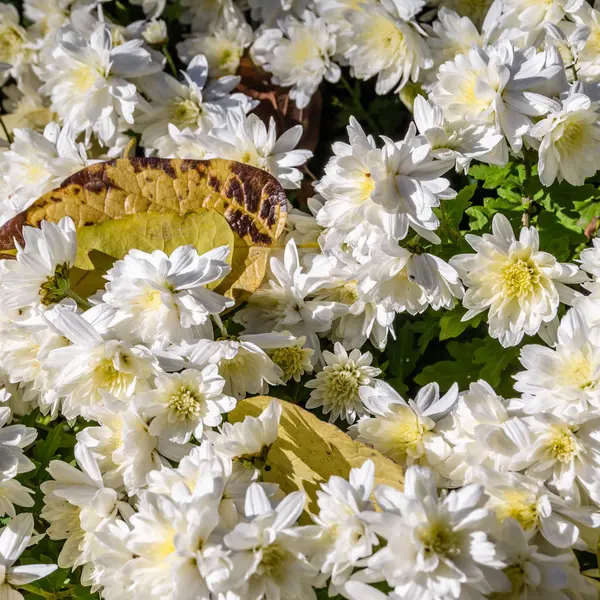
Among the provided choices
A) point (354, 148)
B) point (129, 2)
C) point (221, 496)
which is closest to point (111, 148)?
point (129, 2)

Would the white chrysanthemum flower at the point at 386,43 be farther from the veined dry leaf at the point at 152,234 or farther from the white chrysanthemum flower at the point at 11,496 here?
the white chrysanthemum flower at the point at 11,496

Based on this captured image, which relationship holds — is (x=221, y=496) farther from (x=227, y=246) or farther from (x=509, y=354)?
(x=509, y=354)

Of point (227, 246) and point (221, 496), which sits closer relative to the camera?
point (221, 496)

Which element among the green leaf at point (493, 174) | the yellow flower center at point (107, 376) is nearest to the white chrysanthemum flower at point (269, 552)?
the yellow flower center at point (107, 376)

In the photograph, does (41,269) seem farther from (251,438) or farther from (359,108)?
(359,108)

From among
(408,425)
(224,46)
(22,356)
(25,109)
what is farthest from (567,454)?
(25,109)

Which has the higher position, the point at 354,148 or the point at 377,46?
the point at 354,148
